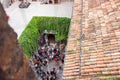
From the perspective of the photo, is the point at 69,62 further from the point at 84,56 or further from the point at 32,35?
the point at 32,35

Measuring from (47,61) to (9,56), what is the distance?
20096 millimetres

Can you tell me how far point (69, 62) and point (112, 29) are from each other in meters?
2.49

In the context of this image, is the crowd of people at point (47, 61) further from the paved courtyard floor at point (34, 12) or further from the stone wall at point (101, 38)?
the stone wall at point (101, 38)

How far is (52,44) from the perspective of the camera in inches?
960

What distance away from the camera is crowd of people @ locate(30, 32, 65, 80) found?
1992cm

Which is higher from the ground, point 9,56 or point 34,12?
point 9,56

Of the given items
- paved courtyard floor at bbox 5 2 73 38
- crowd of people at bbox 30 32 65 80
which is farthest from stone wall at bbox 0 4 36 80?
paved courtyard floor at bbox 5 2 73 38

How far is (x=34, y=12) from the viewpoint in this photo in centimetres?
2905

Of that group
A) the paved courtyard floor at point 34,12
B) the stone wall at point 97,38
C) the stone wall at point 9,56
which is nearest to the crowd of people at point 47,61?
the paved courtyard floor at point 34,12

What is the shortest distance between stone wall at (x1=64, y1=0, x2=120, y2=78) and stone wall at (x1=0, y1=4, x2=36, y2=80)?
291 inches

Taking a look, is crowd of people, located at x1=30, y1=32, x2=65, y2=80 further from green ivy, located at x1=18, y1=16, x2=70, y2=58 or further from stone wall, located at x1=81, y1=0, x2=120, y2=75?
stone wall, located at x1=81, y1=0, x2=120, y2=75

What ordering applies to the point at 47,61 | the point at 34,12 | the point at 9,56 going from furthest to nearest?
1. the point at 34,12
2. the point at 47,61
3. the point at 9,56

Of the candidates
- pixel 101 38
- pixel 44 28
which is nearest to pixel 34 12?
pixel 44 28

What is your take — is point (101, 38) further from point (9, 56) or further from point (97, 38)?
point (9, 56)
